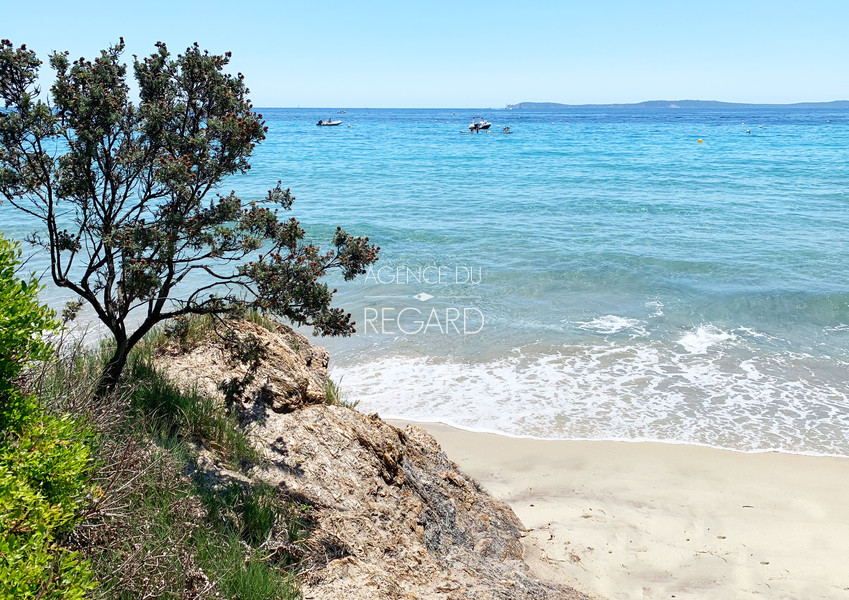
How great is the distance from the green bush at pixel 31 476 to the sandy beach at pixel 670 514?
439 centimetres

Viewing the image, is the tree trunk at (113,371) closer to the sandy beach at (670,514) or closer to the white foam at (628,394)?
the sandy beach at (670,514)

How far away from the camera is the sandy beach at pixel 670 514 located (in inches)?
258

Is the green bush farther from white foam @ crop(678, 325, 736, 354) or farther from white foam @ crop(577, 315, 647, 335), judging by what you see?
white foam @ crop(678, 325, 736, 354)

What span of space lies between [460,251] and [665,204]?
1237 cm

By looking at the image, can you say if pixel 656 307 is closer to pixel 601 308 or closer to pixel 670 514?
pixel 601 308

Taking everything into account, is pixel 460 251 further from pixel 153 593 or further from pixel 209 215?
pixel 153 593

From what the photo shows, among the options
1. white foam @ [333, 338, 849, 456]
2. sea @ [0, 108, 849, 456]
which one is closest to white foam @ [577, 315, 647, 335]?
sea @ [0, 108, 849, 456]

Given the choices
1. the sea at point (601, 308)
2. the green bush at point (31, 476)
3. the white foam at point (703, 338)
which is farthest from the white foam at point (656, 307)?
the green bush at point (31, 476)

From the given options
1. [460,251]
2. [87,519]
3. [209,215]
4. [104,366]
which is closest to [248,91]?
[209,215]

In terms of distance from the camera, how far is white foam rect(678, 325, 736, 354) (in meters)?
12.8

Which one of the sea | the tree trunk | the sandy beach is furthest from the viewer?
the sea

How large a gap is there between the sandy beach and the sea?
21.9 inches

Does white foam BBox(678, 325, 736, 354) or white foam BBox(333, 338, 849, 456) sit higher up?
white foam BBox(678, 325, 736, 354)

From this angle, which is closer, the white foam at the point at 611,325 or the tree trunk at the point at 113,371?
the tree trunk at the point at 113,371
